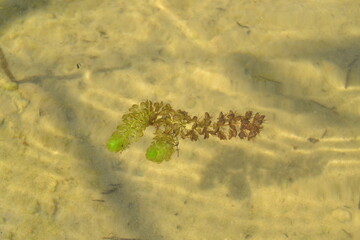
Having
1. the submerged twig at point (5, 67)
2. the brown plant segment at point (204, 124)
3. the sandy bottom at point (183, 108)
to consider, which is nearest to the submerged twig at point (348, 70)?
the sandy bottom at point (183, 108)

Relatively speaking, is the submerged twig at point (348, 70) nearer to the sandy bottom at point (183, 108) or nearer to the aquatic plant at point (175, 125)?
the sandy bottom at point (183, 108)

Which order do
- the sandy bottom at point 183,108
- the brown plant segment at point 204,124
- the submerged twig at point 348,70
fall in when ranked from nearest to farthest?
1. the sandy bottom at point 183,108
2. the brown plant segment at point 204,124
3. the submerged twig at point 348,70

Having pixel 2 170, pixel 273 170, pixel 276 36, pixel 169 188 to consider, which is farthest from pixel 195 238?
pixel 276 36

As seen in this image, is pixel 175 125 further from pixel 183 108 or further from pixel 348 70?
pixel 348 70

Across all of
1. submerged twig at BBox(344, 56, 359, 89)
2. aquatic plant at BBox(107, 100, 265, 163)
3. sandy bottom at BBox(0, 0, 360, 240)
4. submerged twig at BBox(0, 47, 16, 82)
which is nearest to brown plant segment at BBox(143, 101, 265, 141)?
aquatic plant at BBox(107, 100, 265, 163)

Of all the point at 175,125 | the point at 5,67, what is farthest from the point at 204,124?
the point at 5,67

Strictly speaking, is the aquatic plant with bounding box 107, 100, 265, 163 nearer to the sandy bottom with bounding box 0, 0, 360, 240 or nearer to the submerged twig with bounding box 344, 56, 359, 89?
the sandy bottom with bounding box 0, 0, 360, 240
